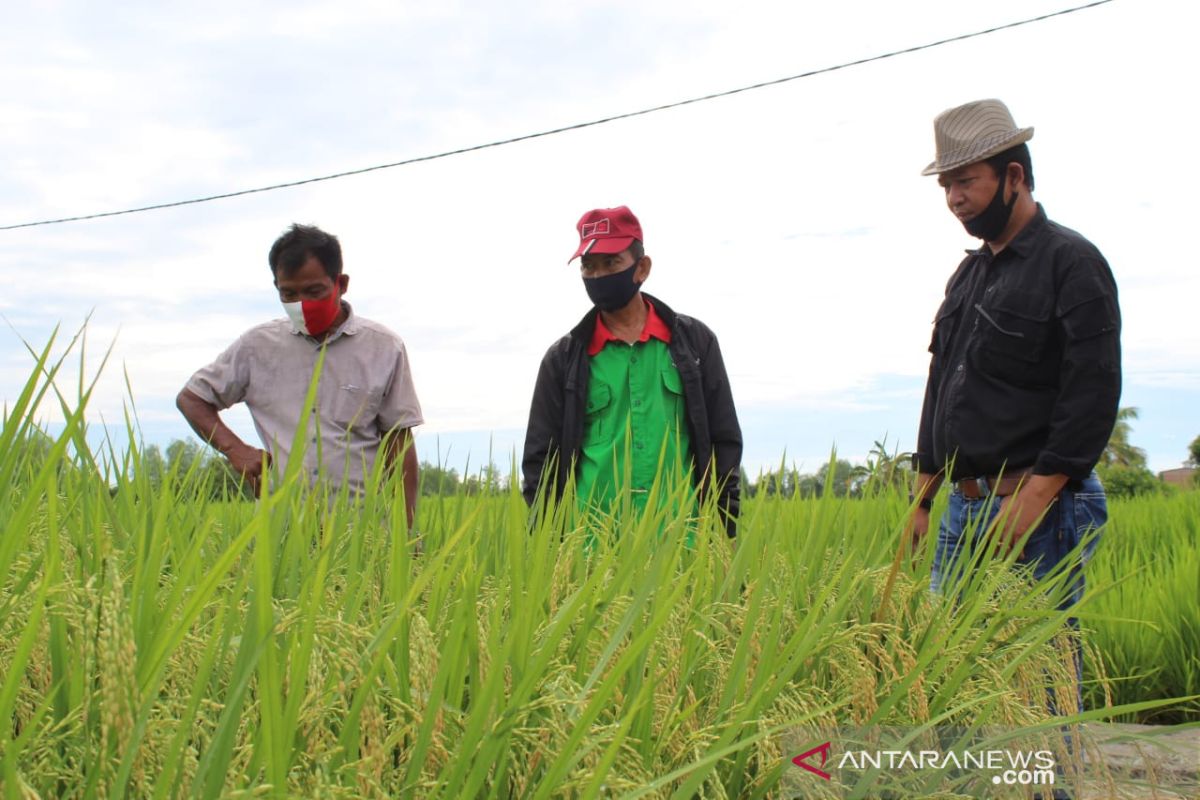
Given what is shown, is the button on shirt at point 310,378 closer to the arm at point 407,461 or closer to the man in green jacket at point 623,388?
the arm at point 407,461

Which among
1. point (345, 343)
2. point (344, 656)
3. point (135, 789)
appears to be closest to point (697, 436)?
point (345, 343)

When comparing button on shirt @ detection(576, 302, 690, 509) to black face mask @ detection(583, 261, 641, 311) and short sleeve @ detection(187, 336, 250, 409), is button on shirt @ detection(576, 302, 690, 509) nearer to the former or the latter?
black face mask @ detection(583, 261, 641, 311)

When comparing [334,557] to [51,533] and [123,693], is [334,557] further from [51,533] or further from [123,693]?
[123,693]

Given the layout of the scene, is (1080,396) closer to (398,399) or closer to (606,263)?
(606,263)

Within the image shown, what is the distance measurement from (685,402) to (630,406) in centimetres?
20

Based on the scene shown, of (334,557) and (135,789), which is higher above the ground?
(334,557)

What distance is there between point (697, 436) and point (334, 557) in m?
1.71

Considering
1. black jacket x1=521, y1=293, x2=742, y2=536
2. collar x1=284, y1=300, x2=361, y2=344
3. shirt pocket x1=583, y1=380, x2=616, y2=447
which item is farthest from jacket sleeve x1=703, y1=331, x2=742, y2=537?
collar x1=284, y1=300, x2=361, y2=344

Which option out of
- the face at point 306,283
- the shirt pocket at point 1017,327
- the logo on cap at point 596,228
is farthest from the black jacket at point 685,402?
the shirt pocket at point 1017,327

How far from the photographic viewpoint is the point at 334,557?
2379 millimetres

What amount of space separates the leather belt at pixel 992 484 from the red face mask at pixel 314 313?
2256 mm

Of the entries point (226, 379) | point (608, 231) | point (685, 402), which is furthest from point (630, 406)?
point (226, 379)

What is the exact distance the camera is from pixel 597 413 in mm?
3846

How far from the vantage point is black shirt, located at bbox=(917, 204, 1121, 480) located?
2.93 metres
